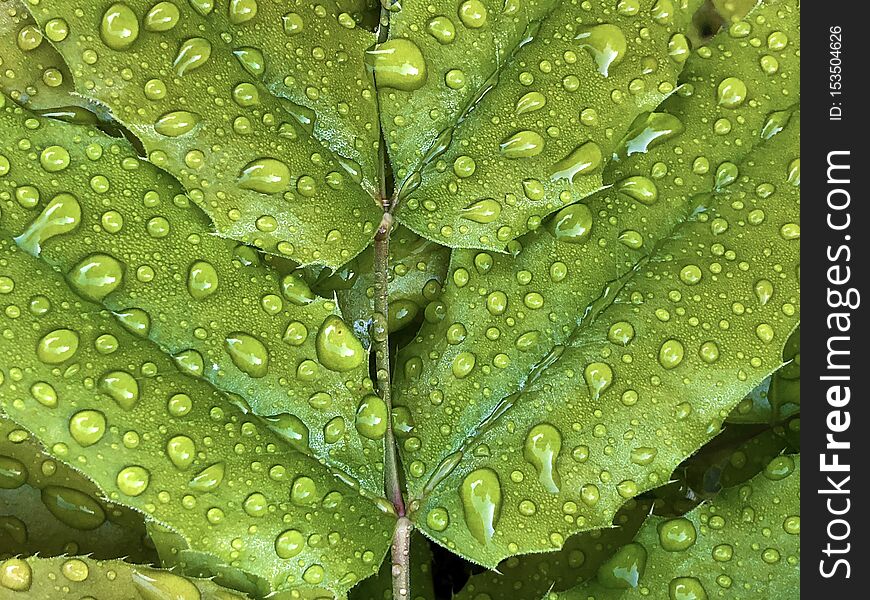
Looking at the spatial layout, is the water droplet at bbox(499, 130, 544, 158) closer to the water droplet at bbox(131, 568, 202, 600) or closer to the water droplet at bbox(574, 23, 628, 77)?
the water droplet at bbox(574, 23, 628, 77)

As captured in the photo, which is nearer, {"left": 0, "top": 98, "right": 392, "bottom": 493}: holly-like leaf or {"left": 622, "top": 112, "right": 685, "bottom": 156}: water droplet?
{"left": 0, "top": 98, "right": 392, "bottom": 493}: holly-like leaf

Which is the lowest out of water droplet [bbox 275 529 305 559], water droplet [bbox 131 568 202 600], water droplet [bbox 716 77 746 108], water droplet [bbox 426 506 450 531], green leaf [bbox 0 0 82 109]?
water droplet [bbox 131 568 202 600]

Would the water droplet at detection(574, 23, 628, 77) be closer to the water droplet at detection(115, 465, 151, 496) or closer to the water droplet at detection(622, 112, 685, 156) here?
the water droplet at detection(622, 112, 685, 156)

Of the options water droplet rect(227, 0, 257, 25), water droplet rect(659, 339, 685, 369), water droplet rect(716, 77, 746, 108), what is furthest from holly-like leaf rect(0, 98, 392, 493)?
water droplet rect(716, 77, 746, 108)

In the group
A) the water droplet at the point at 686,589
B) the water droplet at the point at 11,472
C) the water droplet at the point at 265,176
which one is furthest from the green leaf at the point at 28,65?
the water droplet at the point at 686,589

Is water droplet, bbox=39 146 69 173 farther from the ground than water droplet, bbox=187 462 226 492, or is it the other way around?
water droplet, bbox=39 146 69 173

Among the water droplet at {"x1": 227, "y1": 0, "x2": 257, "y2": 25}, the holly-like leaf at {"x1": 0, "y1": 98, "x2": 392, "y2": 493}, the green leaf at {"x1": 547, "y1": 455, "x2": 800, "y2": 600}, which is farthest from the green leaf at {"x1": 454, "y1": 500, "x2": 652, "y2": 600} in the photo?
the water droplet at {"x1": 227, "y1": 0, "x2": 257, "y2": 25}
